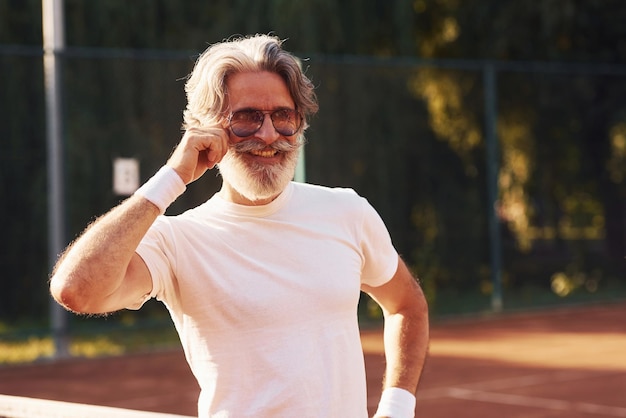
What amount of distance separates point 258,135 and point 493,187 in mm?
11480

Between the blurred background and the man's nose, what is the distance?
8.24 m

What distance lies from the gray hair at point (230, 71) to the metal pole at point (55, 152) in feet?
27.9

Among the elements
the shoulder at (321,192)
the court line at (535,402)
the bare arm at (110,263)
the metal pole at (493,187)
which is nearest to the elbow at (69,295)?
the bare arm at (110,263)

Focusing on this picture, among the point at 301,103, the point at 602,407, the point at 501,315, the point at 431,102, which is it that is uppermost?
the point at 301,103

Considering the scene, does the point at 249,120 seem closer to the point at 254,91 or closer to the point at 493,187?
the point at 254,91

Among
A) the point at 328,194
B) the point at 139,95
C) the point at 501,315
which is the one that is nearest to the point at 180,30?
the point at 139,95

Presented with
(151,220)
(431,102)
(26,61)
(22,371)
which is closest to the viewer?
(151,220)

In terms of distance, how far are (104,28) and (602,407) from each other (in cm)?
765

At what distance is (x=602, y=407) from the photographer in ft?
26.6

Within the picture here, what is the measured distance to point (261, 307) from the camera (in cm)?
251

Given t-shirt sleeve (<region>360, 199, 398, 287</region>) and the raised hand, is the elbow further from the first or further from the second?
t-shirt sleeve (<region>360, 199, 398, 287</region>)

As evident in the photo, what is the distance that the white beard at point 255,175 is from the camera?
255 centimetres

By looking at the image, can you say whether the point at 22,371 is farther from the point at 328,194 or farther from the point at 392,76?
the point at 328,194

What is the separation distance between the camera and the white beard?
8.37 ft
